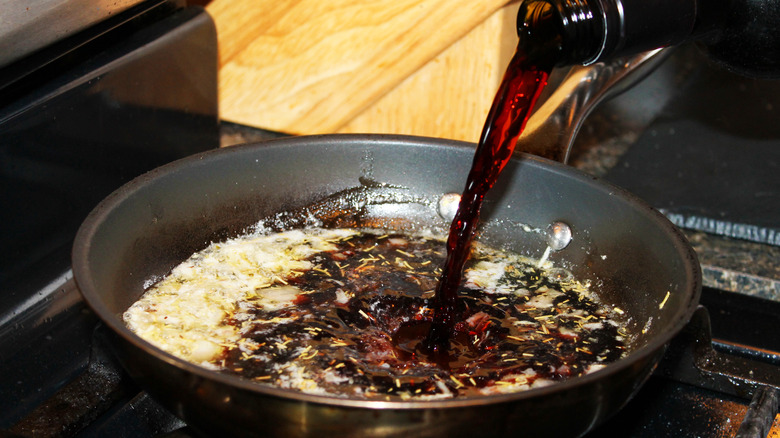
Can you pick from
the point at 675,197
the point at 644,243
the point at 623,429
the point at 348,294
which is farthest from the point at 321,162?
the point at 675,197

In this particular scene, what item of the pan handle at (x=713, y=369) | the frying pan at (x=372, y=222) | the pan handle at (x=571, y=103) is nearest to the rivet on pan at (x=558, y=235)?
the frying pan at (x=372, y=222)

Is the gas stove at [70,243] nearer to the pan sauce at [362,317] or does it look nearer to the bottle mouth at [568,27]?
the pan sauce at [362,317]

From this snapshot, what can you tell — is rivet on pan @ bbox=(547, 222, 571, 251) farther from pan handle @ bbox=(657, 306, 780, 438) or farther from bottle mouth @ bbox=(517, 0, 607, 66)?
bottle mouth @ bbox=(517, 0, 607, 66)

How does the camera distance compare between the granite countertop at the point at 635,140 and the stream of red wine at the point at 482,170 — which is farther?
the granite countertop at the point at 635,140

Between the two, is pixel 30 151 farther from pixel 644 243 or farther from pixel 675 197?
pixel 675 197

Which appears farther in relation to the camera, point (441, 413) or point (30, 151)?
point (30, 151)

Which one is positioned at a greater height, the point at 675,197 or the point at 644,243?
the point at 644,243

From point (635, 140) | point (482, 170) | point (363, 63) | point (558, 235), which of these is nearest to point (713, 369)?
point (558, 235)
